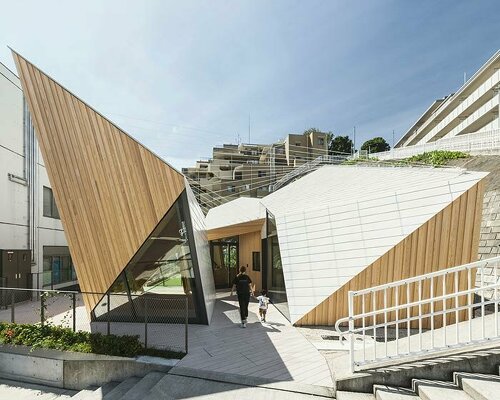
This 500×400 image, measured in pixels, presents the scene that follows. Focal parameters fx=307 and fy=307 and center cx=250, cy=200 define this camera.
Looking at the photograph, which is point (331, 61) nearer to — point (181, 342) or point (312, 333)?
point (312, 333)

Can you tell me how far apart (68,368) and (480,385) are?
23.3 ft

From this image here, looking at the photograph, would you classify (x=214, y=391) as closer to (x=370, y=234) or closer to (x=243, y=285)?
(x=243, y=285)

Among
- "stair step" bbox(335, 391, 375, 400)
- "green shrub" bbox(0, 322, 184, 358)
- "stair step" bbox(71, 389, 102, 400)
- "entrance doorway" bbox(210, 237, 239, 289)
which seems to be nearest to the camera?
"stair step" bbox(335, 391, 375, 400)

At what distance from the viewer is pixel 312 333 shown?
7.63 m

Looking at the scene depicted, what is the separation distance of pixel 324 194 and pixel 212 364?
673 centimetres

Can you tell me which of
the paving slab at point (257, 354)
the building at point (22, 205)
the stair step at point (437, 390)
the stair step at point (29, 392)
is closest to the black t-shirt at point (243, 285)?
the paving slab at point (257, 354)

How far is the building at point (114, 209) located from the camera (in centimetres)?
778

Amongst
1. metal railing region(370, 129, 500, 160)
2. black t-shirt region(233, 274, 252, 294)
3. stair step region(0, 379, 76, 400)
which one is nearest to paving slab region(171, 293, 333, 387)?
black t-shirt region(233, 274, 252, 294)

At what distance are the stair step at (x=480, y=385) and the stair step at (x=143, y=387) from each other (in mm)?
4583

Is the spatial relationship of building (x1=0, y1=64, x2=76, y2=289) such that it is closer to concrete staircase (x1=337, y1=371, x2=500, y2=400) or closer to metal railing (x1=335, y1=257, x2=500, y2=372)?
metal railing (x1=335, y1=257, x2=500, y2=372)

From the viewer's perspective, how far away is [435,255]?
734 centimetres

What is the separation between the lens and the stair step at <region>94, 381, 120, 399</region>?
5.57 metres

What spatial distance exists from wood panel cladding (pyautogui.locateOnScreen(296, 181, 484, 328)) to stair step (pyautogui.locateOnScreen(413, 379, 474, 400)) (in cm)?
311

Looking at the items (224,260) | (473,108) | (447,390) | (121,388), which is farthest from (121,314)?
(473,108)
